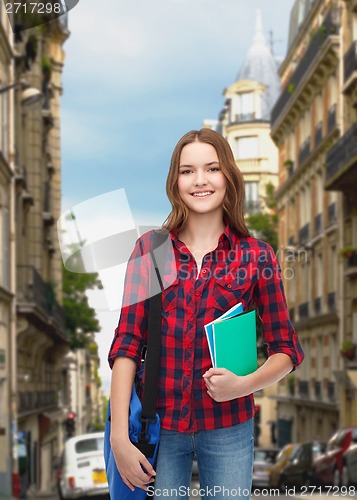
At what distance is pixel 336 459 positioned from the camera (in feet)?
75.8

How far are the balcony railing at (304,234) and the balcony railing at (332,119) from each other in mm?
5099

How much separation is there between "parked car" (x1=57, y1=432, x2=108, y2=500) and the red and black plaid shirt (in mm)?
17086

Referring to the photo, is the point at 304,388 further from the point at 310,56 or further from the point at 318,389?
the point at 310,56

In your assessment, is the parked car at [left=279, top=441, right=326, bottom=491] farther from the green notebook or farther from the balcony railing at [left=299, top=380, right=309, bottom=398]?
the balcony railing at [left=299, top=380, right=309, bottom=398]

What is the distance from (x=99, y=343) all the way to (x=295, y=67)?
175 ft

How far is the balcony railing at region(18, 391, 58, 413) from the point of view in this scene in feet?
122

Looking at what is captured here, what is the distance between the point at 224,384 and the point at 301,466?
2431 centimetres

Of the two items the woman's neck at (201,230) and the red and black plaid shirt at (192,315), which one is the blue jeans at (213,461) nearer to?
the red and black plaid shirt at (192,315)

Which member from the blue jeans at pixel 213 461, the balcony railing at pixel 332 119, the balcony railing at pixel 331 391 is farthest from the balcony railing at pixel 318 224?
the blue jeans at pixel 213 461

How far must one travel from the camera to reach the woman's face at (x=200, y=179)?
330 centimetres

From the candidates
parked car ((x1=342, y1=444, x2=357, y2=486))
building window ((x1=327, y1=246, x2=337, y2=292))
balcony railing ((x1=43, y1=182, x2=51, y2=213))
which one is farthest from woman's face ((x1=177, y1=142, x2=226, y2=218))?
building window ((x1=327, y1=246, x2=337, y2=292))

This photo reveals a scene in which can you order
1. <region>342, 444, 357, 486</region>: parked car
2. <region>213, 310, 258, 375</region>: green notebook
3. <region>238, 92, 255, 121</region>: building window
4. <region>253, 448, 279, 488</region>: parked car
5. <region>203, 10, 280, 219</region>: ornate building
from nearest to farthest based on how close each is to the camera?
<region>213, 310, 258, 375</region>: green notebook
<region>203, 10, 280, 219</region>: ornate building
<region>238, 92, 255, 121</region>: building window
<region>342, 444, 357, 486</region>: parked car
<region>253, 448, 279, 488</region>: parked car

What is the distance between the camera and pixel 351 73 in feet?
140

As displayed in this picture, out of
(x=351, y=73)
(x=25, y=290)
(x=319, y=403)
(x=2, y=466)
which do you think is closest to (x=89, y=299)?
(x=2, y=466)
